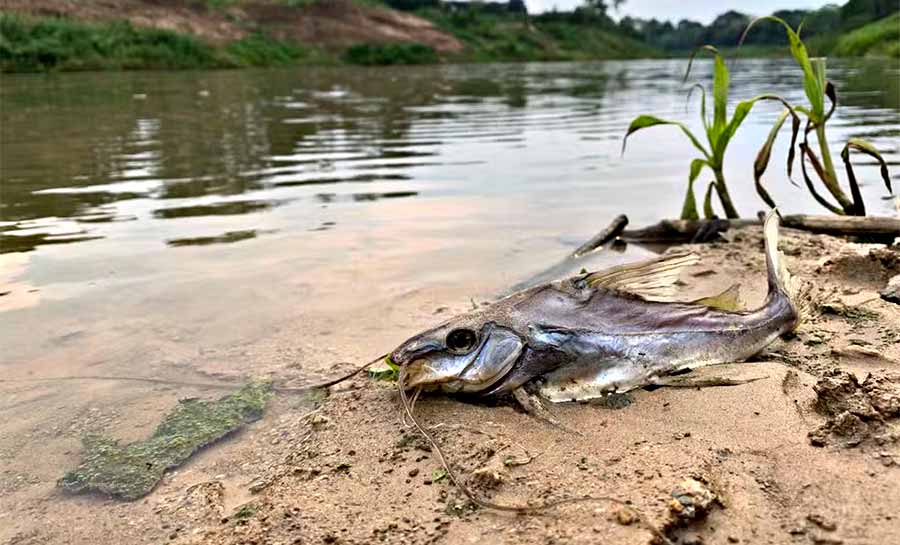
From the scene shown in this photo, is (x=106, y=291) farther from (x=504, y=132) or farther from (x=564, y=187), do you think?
(x=504, y=132)

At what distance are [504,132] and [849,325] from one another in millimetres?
8754

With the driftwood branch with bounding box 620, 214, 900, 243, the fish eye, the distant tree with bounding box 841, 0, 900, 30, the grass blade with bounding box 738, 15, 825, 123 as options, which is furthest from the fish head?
the distant tree with bounding box 841, 0, 900, 30

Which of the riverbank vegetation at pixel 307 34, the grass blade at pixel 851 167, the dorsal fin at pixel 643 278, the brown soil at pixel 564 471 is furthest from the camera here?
the riverbank vegetation at pixel 307 34

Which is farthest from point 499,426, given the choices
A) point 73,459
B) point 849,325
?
point 849,325

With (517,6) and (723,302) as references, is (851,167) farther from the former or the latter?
(517,6)

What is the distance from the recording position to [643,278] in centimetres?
298

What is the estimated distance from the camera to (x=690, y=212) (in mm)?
5477

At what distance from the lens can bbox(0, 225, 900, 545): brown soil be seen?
193 cm

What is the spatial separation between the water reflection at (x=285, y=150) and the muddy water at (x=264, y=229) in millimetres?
48

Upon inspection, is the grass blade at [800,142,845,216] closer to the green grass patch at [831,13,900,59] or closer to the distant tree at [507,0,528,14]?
the green grass patch at [831,13,900,59]

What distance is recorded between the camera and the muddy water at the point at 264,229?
346 centimetres

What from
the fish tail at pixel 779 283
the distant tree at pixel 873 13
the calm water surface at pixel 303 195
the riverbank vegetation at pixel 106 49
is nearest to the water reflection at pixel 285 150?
the calm water surface at pixel 303 195

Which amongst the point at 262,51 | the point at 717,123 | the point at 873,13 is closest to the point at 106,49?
the point at 262,51

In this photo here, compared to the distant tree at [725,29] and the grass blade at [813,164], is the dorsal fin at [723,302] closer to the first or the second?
the grass blade at [813,164]
